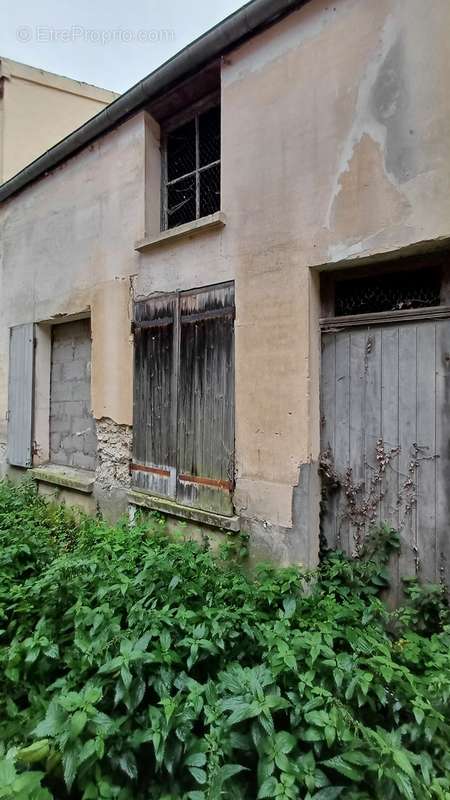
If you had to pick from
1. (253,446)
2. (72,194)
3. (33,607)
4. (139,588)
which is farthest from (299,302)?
(72,194)

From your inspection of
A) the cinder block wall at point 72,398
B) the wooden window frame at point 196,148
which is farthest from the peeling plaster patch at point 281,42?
→ the cinder block wall at point 72,398

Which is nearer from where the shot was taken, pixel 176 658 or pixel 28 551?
pixel 176 658

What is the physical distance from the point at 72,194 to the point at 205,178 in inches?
78.4

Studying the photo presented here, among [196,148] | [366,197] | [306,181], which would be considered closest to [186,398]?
[306,181]

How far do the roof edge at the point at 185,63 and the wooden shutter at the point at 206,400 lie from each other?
188 centimetres

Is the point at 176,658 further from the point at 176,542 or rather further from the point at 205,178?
the point at 205,178

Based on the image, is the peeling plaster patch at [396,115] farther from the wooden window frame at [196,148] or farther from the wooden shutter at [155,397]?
the wooden shutter at [155,397]

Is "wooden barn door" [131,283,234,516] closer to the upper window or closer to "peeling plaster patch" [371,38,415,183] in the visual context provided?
the upper window

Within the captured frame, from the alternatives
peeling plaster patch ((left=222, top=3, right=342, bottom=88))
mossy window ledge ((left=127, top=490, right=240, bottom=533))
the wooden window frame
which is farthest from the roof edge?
mossy window ledge ((left=127, top=490, right=240, bottom=533))

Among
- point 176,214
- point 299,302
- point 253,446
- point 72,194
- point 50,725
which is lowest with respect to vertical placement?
point 50,725

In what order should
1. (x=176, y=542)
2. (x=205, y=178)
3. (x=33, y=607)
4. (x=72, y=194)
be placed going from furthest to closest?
1. (x=72, y=194)
2. (x=205, y=178)
3. (x=176, y=542)
4. (x=33, y=607)

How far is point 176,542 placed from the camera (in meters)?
3.61

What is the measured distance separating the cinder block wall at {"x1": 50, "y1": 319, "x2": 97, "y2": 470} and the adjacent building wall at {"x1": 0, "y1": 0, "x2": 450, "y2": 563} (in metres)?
1.57

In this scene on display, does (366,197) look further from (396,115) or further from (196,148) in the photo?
(196,148)
